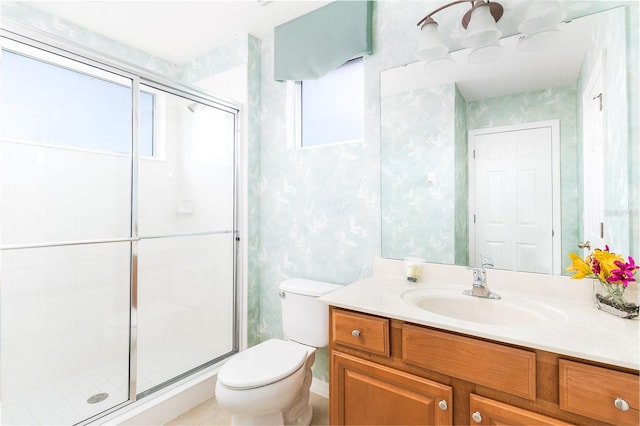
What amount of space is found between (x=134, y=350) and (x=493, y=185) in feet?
7.03

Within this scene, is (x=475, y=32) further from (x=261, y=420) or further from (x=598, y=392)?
(x=261, y=420)

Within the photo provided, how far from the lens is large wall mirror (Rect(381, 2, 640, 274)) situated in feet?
4.01

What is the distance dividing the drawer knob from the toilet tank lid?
4.11ft

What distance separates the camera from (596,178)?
4.13 ft

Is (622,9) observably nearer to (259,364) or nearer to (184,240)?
(259,364)

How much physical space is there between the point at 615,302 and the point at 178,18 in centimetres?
281

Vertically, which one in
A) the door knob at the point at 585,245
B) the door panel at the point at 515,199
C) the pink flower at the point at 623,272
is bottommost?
the pink flower at the point at 623,272

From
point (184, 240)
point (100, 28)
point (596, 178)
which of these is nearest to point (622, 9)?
point (596, 178)

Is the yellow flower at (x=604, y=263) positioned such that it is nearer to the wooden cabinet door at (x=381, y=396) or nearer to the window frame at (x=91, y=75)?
the wooden cabinet door at (x=381, y=396)

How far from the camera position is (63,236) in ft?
5.71

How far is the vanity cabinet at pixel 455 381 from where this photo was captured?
0.84 meters

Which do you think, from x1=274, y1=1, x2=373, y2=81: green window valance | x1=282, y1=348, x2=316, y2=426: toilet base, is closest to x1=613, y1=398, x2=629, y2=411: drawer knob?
x1=282, y1=348, x2=316, y2=426: toilet base

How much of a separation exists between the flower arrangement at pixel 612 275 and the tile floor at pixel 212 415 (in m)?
1.49

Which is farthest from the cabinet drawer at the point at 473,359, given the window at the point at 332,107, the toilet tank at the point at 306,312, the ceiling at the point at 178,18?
the ceiling at the point at 178,18
